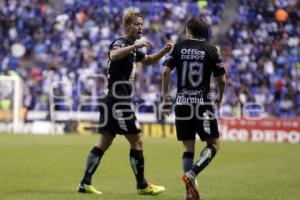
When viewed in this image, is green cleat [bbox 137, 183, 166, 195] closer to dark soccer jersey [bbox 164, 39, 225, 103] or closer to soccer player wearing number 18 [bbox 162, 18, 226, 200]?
soccer player wearing number 18 [bbox 162, 18, 226, 200]

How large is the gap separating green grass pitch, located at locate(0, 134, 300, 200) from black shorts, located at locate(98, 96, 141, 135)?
2.72ft

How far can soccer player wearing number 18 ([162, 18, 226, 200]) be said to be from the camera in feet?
27.9

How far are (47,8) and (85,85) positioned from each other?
7.05 metres

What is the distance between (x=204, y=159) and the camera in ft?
27.7

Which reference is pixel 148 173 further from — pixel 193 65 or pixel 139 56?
pixel 193 65

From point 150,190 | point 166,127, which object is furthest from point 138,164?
point 166,127

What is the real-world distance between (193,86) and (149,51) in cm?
1950

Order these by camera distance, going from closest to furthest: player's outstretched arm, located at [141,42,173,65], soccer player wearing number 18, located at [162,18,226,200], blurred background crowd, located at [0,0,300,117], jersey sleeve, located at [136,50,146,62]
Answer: soccer player wearing number 18, located at [162,18,226,200] < player's outstretched arm, located at [141,42,173,65] < jersey sleeve, located at [136,50,146,62] < blurred background crowd, located at [0,0,300,117]

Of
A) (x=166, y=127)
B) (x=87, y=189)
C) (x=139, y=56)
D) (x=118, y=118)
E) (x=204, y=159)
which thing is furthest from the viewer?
(x=166, y=127)

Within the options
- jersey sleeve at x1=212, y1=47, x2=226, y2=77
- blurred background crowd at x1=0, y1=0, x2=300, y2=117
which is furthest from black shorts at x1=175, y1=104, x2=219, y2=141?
blurred background crowd at x1=0, y1=0, x2=300, y2=117

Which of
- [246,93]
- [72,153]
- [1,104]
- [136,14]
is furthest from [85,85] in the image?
[136,14]

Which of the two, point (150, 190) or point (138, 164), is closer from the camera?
point (150, 190)

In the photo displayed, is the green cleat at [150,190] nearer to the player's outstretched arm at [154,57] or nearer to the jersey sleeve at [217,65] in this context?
the player's outstretched arm at [154,57]

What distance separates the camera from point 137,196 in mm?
9031
